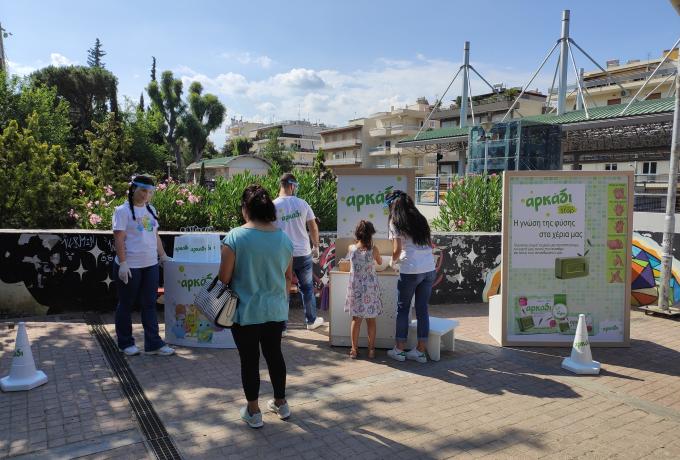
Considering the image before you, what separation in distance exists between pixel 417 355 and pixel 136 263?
9.84ft

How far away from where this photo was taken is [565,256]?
218 inches

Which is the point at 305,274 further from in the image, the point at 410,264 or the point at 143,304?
the point at 143,304

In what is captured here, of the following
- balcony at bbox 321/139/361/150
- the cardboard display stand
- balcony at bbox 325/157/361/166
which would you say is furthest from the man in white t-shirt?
balcony at bbox 321/139/361/150

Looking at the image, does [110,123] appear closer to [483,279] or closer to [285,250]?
[483,279]

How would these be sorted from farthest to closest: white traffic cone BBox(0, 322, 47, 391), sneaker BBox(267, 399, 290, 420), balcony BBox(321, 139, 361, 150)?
balcony BBox(321, 139, 361, 150) → white traffic cone BBox(0, 322, 47, 391) → sneaker BBox(267, 399, 290, 420)

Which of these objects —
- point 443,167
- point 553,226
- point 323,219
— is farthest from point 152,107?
point 553,226

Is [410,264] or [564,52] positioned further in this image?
[564,52]

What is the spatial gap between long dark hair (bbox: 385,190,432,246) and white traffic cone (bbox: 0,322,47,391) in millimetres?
3487

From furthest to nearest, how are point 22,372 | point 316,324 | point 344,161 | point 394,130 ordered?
point 344,161 < point 394,130 < point 316,324 < point 22,372

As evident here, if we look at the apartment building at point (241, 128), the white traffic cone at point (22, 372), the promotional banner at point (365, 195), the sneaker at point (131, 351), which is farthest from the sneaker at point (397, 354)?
the apartment building at point (241, 128)

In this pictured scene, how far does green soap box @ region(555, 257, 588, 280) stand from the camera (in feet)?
18.1

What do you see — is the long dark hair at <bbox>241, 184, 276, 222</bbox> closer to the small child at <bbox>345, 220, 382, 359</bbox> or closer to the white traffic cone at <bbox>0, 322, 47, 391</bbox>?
the small child at <bbox>345, 220, 382, 359</bbox>

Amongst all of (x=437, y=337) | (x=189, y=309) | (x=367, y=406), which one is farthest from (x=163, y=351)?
(x=437, y=337)

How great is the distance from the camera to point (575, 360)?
4.90 metres
